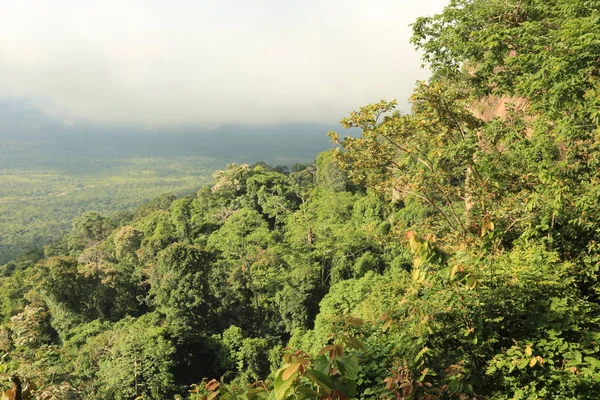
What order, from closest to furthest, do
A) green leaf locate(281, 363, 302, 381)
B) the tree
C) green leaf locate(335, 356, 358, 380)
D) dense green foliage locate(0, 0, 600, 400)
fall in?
green leaf locate(281, 363, 302, 381) < green leaf locate(335, 356, 358, 380) < dense green foliage locate(0, 0, 600, 400) < the tree

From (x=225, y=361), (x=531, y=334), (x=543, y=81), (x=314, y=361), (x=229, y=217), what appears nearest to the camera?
(x=314, y=361)

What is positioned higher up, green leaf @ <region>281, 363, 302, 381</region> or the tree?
green leaf @ <region>281, 363, 302, 381</region>

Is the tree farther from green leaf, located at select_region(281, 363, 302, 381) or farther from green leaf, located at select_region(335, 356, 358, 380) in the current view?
green leaf, located at select_region(281, 363, 302, 381)

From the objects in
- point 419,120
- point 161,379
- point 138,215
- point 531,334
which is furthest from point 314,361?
point 138,215

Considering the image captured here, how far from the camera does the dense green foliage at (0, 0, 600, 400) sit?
2820mm

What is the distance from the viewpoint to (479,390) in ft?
9.98

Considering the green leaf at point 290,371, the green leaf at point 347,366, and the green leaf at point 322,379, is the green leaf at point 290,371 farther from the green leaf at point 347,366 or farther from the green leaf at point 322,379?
the green leaf at point 347,366

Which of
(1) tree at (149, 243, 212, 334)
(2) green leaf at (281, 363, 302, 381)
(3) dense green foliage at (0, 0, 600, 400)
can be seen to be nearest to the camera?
(2) green leaf at (281, 363, 302, 381)

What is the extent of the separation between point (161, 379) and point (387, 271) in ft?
39.9

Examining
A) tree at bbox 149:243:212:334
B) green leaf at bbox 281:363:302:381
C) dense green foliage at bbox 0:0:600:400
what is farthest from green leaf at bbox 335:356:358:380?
tree at bbox 149:243:212:334

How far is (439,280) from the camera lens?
4141 mm

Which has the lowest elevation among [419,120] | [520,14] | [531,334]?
[531,334]

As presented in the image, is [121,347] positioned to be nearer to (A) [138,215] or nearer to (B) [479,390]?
(B) [479,390]

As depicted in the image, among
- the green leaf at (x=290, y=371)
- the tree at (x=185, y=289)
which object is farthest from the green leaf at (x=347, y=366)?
the tree at (x=185, y=289)
